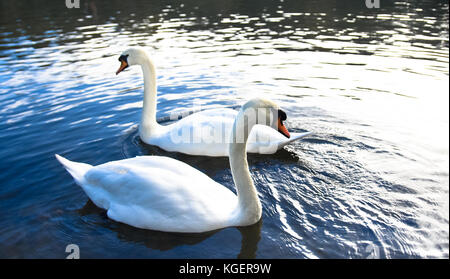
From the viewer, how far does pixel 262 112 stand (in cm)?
464

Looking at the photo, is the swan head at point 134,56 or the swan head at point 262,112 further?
the swan head at point 134,56

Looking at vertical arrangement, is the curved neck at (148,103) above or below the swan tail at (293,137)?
above

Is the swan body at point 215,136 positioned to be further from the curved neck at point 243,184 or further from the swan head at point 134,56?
the curved neck at point 243,184

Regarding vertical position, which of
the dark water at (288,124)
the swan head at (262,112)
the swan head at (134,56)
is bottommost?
the dark water at (288,124)

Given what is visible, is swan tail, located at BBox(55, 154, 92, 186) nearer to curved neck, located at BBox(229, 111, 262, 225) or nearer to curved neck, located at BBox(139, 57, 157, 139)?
curved neck, located at BBox(139, 57, 157, 139)

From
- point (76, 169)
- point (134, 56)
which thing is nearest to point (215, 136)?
point (76, 169)

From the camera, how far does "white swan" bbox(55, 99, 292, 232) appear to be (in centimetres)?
471

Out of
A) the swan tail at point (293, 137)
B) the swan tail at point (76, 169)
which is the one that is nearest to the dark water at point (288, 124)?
the swan tail at point (293, 137)

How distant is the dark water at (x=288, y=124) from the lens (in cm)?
486

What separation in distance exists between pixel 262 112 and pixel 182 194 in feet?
4.50

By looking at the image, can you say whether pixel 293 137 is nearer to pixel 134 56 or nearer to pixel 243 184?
pixel 243 184

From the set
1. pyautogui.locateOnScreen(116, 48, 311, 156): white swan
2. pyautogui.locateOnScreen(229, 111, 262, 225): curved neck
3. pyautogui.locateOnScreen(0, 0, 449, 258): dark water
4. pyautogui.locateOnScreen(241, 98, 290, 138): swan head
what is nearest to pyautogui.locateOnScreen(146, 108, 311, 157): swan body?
pyautogui.locateOnScreen(116, 48, 311, 156): white swan

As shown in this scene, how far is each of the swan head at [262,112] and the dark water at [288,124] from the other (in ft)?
4.60

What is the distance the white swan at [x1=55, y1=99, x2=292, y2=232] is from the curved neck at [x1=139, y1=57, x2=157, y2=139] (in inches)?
97.8
